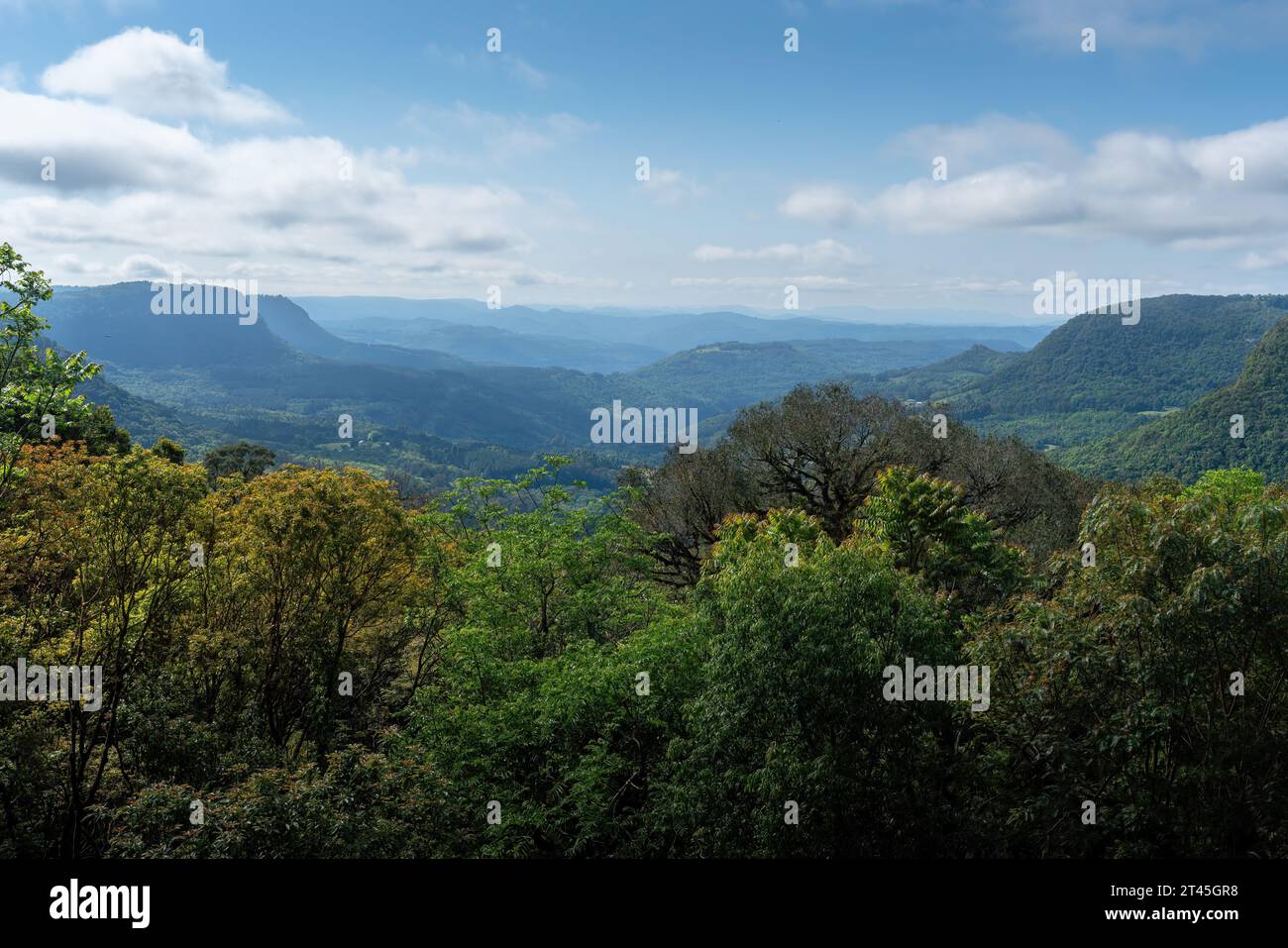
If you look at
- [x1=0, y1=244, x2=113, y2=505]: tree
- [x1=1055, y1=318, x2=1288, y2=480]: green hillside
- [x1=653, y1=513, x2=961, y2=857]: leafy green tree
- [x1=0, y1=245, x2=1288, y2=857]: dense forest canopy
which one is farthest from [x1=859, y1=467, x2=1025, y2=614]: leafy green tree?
[x1=1055, y1=318, x2=1288, y2=480]: green hillside

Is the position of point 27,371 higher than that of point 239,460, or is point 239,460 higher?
point 27,371

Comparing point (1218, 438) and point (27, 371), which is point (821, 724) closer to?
point (27, 371)

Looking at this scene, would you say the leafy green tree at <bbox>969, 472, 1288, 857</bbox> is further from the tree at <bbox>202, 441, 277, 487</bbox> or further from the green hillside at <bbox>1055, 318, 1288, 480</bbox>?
the green hillside at <bbox>1055, 318, 1288, 480</bbox>

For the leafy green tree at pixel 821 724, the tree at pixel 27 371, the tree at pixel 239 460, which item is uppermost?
the tree at pixel 27 371

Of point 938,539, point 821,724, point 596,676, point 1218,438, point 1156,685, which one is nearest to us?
point 1156,685

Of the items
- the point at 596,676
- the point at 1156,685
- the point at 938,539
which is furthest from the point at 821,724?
the point at 938,539

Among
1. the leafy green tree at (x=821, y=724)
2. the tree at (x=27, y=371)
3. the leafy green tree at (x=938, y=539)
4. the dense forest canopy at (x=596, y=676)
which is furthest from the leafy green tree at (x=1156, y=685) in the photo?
the tree at (x=27, y=371)

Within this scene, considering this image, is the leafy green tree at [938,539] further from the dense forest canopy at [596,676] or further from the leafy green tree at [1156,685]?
the leafy green tree at [1156,685]

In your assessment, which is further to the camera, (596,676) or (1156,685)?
(596,676)

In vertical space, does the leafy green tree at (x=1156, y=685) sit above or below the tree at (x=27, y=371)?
below
